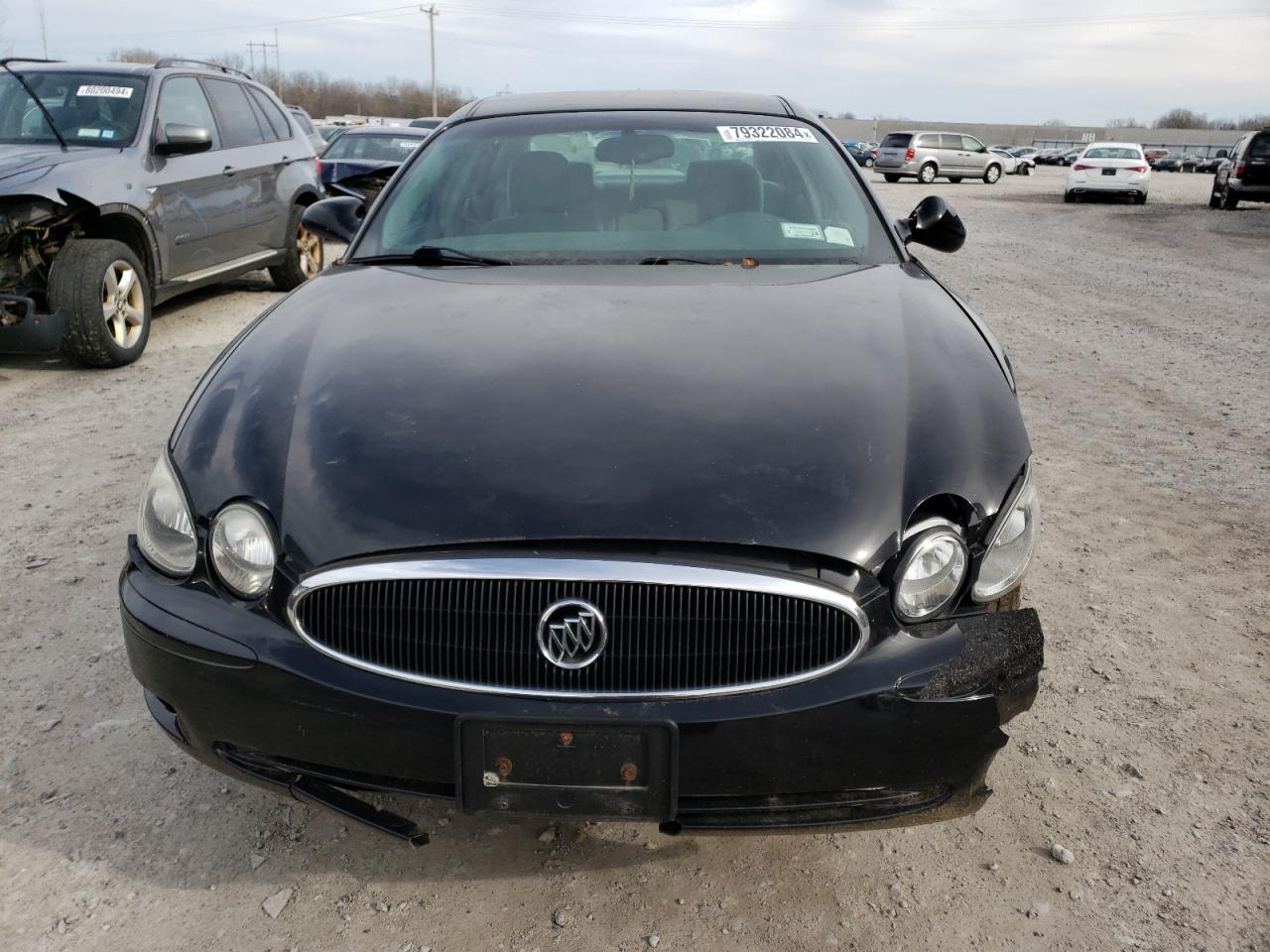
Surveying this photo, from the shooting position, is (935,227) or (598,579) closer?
(598,579)

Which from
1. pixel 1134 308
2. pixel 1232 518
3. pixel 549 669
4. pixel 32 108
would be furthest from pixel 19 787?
pixel 1134 308

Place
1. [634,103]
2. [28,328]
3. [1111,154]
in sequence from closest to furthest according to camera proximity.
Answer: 1. [634,103]
2. [28,328]
3. [1111,154]

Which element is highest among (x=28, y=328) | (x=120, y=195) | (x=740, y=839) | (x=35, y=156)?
(x=35, y=156)

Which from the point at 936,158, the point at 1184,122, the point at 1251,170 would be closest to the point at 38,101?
the point at 1251,170

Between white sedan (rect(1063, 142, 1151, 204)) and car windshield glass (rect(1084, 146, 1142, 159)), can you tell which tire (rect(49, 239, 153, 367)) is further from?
car windshield glass (rect(1084, 146, 1142, 159))

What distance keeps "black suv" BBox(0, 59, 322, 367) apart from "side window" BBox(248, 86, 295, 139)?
3.8 inches

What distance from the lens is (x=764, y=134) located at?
3643mm

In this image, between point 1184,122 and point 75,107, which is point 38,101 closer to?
point 75,107

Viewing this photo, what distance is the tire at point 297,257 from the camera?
28.7 feet

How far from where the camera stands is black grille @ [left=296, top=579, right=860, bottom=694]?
1859 millimetres

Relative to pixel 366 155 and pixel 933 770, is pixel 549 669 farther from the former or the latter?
pixel 366 155

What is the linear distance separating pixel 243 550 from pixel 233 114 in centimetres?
712

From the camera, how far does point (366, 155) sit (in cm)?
1346

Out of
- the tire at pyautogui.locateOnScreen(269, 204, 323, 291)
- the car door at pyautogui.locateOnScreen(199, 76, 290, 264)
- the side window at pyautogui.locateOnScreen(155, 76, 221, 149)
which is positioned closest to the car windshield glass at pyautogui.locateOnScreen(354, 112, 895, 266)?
the side window at pyautogui.locateOnScreen(155, 76, 221, 149)
